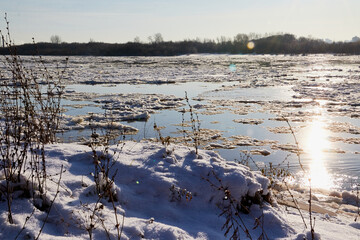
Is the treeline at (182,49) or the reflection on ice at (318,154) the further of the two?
the treeline at (182,49)

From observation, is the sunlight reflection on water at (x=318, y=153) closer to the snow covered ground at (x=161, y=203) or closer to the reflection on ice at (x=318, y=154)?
the reflection on ice at (x=318, y=154)

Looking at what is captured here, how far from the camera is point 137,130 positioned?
8539 mm

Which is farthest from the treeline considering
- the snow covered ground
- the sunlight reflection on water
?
the snow covered ground

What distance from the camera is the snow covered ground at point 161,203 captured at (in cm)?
265

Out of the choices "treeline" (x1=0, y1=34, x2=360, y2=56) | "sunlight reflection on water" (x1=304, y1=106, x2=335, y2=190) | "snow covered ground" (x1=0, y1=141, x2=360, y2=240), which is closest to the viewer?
"snow covered ground" (x1=0, y1=141, x2=360, y2=240)

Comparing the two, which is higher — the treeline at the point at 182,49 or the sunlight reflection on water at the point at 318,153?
the treeline at the point at 182,49

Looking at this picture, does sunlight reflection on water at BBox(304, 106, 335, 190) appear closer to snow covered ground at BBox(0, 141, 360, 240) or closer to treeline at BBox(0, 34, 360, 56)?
snow covered ground at BBox(0, 141, 360, 240)

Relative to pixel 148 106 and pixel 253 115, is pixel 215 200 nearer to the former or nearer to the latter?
pixel 253 115

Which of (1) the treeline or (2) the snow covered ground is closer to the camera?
(2) the snow covered ground

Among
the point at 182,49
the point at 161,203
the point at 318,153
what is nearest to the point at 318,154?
the point at 318,153

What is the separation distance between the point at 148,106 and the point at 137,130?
3.47 m

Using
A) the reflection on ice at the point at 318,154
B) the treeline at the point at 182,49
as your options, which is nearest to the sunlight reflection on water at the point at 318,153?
the reflection on ice at the point at 318,154

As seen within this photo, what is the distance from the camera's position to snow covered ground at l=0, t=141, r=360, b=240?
2648 mm

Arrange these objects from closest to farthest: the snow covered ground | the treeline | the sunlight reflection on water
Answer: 1. the snow covered ground
2. the sunlight reflection on water
3. the treeline
